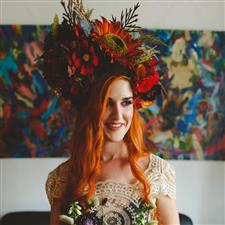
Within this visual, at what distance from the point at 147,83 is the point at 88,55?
0.66 ft

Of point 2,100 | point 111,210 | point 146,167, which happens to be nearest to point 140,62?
point 146,167

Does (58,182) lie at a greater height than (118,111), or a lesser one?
lesser

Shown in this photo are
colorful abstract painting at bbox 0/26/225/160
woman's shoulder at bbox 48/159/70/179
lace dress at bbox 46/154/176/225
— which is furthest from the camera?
colorful abstract painting at bbox 0/26/225/160

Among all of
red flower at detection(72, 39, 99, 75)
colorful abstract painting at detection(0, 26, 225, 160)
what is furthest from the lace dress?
colorful abstract painting at detection(0, 26, 225, 160)

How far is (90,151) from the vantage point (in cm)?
118

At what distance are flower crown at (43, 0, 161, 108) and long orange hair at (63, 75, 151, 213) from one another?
0.04 metres

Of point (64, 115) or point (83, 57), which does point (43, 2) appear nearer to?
point (64, 115)

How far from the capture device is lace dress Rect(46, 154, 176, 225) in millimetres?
1130

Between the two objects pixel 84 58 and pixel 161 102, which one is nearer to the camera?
pixel 84 58

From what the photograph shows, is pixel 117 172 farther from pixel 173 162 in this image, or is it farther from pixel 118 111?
pixel 173 162

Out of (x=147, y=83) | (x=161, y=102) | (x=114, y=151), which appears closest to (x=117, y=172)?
(x=114, y=151)

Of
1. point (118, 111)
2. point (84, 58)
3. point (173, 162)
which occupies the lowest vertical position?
point (173, 162)

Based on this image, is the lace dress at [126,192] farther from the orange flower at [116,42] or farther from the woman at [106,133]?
the orange flower at [116,42]

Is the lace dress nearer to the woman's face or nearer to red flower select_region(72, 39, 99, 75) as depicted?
the woman's face
